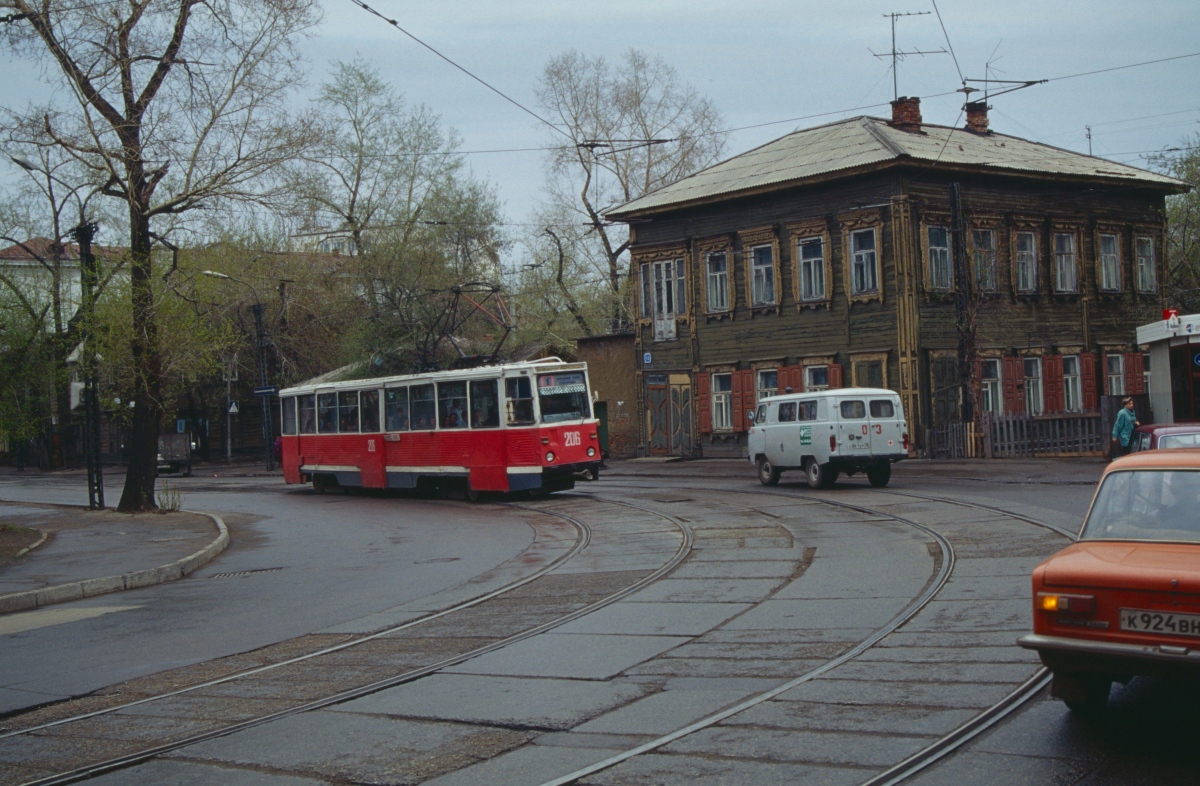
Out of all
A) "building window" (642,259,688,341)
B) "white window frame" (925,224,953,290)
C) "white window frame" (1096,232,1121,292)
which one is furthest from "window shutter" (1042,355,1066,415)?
"building window" (642,259,688,341)

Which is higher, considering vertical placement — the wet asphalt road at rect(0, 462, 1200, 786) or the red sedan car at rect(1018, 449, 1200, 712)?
the red sedan car at rect(1018, 449, 1200, 712)

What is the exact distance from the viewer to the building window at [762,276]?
128 feet

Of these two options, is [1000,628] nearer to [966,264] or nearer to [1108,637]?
[1108,637]

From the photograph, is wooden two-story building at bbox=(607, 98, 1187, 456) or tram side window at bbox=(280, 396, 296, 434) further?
wooden two-story building at bbox=(607, 98, 1187, 456)

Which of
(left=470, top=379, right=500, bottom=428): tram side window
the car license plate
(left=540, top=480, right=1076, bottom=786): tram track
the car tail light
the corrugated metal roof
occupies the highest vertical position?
the corrugated metal roof

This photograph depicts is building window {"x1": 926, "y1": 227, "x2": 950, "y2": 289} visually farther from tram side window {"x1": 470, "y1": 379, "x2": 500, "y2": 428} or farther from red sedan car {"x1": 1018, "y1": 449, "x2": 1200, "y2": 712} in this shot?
red sedan car {"x1": 1018, "y1": 449, "x2": 1200, "y2": 712}

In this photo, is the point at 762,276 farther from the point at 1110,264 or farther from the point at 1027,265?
the point at 1110,264

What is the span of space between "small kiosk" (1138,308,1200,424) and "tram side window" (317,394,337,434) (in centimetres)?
1997

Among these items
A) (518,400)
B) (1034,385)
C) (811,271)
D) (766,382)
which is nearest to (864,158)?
(811,271)

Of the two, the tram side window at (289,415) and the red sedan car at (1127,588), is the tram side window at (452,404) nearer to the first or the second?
the tram side window at (289,415)

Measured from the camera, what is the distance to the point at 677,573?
13.7 m

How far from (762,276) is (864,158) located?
544 cm

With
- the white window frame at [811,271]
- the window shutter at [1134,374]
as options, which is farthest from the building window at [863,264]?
the window shutter at [1134,374]

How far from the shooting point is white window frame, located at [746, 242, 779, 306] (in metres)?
38.8
